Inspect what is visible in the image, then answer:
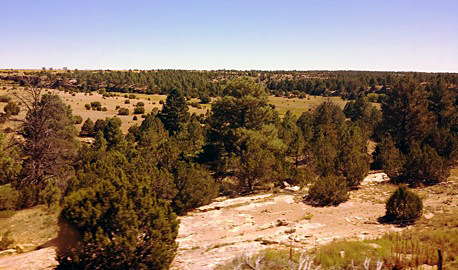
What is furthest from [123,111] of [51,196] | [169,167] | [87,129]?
[51,196]

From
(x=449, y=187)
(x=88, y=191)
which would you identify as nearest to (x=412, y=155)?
(x=449, y=187)

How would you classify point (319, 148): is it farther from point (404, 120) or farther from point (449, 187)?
point (404, 120)

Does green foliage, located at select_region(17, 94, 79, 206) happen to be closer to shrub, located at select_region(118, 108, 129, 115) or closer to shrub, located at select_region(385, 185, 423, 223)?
shrub, located at select_region(385, 185, 423, 223)

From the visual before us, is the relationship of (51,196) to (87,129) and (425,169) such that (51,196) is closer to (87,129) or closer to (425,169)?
(425,169)

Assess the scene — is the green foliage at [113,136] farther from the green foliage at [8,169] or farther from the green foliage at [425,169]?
the green foliage at [425,169]

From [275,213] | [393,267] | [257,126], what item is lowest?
[275,213]

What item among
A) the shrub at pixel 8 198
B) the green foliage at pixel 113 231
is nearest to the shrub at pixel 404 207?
the green foliage at pixel 113 231
